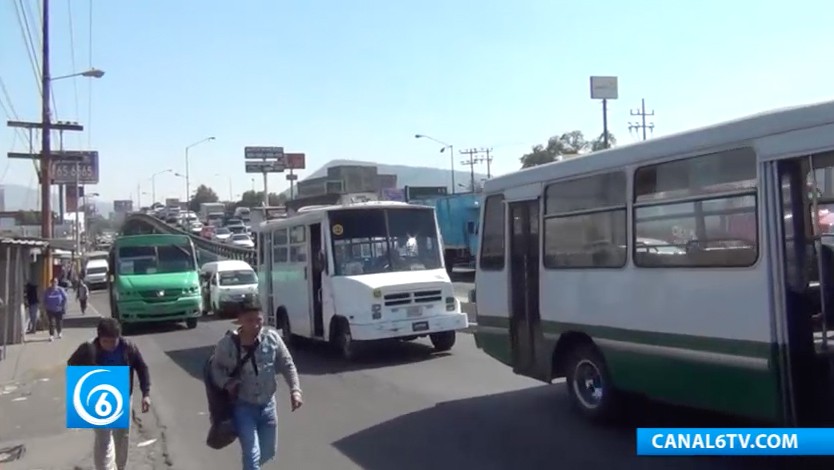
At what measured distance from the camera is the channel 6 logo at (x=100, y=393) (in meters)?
7.37

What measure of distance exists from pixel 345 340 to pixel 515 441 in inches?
283

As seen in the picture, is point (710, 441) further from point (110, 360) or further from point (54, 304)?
point (54, 304)

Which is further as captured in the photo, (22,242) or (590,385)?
(22,242)

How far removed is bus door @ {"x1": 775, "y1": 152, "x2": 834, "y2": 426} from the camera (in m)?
6.66

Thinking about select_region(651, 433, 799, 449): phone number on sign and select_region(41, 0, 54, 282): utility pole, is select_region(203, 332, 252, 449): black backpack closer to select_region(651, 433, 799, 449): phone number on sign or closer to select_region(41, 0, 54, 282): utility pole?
select_region(651, 433, 799, 449): phone number on sign

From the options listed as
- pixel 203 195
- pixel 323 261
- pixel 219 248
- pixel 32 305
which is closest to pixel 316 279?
pixel 323 261

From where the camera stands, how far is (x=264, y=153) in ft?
312

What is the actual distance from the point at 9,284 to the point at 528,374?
16726 mm

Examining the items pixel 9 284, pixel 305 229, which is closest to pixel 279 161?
pixel 9 284

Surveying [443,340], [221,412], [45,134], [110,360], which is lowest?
[443,340]

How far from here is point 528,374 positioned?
34.0 feet

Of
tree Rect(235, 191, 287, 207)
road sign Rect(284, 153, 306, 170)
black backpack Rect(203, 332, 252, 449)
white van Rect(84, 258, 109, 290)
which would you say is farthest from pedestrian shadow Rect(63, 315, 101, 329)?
tree Rect(235, 191, 287, 207)

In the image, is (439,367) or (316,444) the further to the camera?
(439,367)

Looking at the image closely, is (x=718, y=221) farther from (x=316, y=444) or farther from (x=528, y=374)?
(x=316, y=444)
